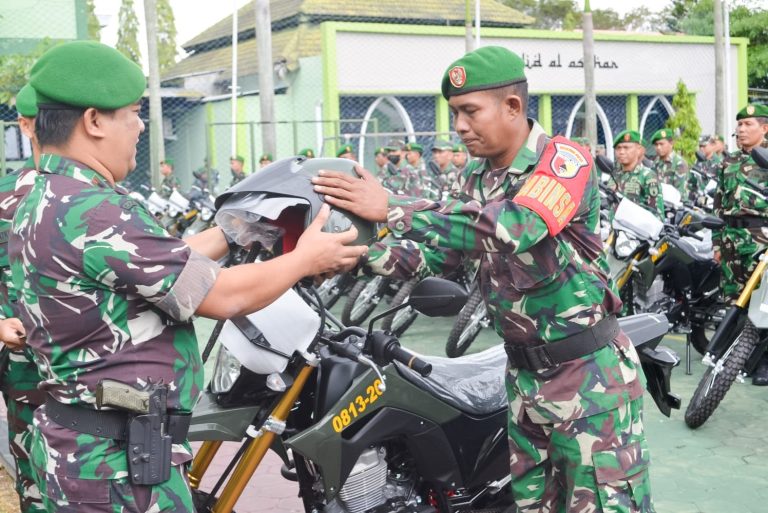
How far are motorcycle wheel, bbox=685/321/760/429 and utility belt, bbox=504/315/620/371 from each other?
2760mm

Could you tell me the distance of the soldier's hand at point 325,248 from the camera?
2.32 meters

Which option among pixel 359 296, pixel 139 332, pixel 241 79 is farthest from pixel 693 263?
pixel 241 79

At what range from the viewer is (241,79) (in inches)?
1066

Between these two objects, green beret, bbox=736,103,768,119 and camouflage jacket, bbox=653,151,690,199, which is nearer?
green beret, bbox=736,103,768,119

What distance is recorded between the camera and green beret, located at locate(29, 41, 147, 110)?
7.07ft

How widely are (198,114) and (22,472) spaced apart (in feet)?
72.2

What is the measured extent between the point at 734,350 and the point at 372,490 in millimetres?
3046

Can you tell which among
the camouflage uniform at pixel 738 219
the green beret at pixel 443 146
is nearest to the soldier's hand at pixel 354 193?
the camouflage uniform at pixel 738 219

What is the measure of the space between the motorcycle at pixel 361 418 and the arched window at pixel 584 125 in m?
24.0

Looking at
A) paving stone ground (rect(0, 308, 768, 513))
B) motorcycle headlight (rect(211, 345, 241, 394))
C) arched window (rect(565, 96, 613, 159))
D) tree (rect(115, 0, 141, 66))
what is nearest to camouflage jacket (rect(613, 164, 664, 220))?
paving stone ground (rect(0, 308, 768, 513))

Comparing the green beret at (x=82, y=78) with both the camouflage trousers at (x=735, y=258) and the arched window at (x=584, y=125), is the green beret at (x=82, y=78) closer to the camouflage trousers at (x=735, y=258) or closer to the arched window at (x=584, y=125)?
the camouflage trousers at (x=735, y=258)

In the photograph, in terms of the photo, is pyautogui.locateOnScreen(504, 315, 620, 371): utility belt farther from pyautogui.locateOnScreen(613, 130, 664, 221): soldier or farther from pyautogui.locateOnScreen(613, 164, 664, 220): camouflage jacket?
pyautogui.locateOnScreen(613, 130, 664, 221): soldier

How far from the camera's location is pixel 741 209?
7055mm

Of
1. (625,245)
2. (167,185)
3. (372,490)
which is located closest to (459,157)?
(167,185)
